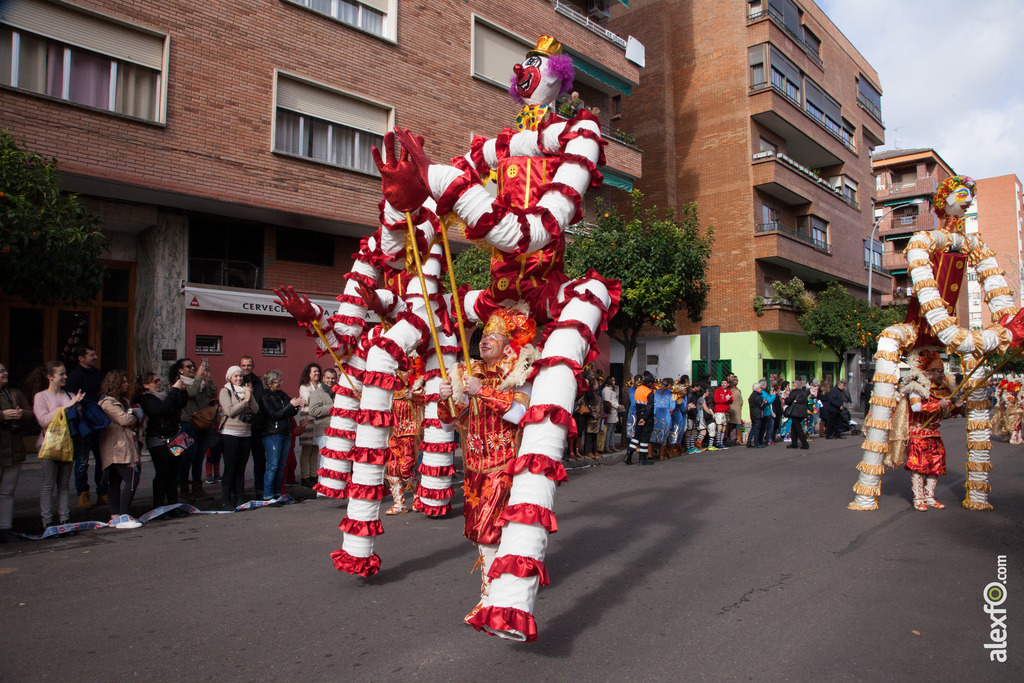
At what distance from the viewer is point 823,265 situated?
90.3 feet

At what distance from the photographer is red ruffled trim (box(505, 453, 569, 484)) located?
116 inches

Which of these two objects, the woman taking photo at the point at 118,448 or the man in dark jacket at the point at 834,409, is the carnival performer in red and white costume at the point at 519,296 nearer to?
the woman taking photo at the point at 118,448

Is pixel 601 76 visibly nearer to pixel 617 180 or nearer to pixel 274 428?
pixel 617 180

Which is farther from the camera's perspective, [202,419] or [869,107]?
[869,107]

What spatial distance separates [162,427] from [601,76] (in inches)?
657

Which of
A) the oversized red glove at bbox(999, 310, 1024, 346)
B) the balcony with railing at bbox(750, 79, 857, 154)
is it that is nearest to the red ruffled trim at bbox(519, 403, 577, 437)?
the oversized red glove at bbox(999, 310, 1024, 346)

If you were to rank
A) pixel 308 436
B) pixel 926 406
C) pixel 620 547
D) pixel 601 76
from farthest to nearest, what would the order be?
pixel 601 76 → pixel 308 436 → pixel 926 406 → pixel 620 547

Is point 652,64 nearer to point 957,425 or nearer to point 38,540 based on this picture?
point 957,425

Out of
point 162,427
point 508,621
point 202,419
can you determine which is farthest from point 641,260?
point 508,621

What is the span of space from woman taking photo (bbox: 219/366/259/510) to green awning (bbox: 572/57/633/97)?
47.8 feet

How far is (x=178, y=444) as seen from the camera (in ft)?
22.5

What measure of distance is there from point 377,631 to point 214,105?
10.9 meters

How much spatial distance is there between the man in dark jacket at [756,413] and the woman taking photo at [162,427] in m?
12.1

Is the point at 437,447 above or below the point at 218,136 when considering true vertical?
below
